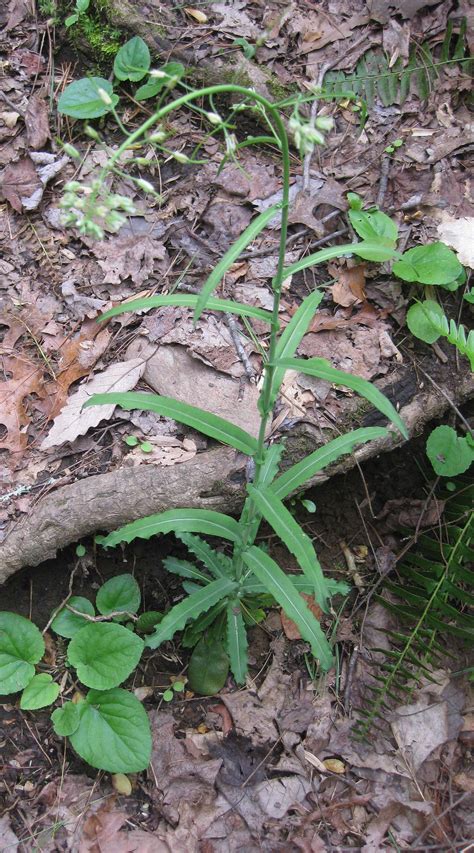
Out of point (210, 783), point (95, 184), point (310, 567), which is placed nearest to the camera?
point (95, 184)

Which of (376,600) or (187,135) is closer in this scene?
(376,600)

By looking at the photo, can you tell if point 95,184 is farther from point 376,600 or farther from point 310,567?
point 376,600

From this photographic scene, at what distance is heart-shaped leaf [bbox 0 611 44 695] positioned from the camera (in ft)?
9.61

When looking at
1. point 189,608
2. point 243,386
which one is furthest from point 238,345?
point 189,608

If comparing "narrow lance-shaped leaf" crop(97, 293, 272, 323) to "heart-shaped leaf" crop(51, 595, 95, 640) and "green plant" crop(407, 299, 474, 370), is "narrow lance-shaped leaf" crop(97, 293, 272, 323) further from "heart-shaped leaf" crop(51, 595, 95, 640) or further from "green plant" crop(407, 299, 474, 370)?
"heart-shaped leaf" crop(51, 595, 95, 640)

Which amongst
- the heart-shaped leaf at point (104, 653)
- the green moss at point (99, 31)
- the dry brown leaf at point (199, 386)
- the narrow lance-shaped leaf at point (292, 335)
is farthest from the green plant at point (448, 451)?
the green moss at point (99, 31)

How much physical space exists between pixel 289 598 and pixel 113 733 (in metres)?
1.10

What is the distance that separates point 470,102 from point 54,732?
4354mm

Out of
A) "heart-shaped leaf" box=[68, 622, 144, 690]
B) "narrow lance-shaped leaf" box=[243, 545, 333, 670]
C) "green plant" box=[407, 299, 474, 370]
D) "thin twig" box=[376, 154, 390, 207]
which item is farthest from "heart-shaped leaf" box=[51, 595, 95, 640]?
"thin twig" box=[376, 154, 390, 207]

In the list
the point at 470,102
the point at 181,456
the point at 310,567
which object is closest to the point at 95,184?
the point at 310,567

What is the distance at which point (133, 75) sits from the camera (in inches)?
150

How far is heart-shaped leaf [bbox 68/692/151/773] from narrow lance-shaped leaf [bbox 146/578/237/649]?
0.40 m

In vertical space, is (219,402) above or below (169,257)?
below

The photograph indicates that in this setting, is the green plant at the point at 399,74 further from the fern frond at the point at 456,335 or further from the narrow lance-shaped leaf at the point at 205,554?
the narrow lance-shaped leaf at the point at 205,554
